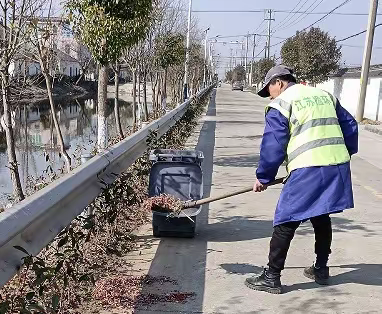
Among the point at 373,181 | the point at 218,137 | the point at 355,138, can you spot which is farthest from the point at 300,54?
the point at 355,138

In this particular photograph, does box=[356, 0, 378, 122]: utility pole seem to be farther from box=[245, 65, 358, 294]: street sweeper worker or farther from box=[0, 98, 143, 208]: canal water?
box=[245, 65, 358, 294]: street sweeper worker

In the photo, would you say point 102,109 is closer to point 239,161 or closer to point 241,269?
point 239,161

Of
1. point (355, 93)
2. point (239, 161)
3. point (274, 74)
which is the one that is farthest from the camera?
point (355, 93)

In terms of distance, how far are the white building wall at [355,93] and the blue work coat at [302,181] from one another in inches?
792

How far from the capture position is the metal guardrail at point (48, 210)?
2.41 meters

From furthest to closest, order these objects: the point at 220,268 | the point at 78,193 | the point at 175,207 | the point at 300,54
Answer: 1. the point at 300,54
2. the point at 175,207
3. the point at 220,268
4. the point at 78,193

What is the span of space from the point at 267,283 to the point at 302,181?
0.77 metres

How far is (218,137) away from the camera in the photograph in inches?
584

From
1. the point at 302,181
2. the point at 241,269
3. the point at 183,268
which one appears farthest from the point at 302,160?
the point at 183,268

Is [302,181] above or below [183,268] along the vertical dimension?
above

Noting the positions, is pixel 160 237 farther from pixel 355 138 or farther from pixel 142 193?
pixel 355 138

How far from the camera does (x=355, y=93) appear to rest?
1239 inches

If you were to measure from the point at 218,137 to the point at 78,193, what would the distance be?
37.4ft

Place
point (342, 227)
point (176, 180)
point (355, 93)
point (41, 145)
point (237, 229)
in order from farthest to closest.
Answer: point (355, 93), point (41, 145), point (342, 227), point (237, 229), point (176, 180)
